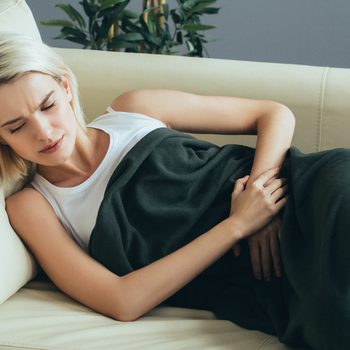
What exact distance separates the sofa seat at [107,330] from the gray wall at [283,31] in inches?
67.8

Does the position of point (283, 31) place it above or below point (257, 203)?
below

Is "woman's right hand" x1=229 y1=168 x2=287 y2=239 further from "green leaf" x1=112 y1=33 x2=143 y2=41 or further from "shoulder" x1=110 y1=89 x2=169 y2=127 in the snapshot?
"green leaf" x1=112 y1=33 x2=143 y2=41

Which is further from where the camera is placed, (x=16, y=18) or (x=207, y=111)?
(x=16, y=18)

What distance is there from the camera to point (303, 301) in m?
1.50

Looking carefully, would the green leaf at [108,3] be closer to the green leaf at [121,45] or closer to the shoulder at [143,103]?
the green leaf at [121,45]

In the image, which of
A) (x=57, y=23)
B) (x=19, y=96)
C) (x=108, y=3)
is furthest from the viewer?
(x=57, y=23)

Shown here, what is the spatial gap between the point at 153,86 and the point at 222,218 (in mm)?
497

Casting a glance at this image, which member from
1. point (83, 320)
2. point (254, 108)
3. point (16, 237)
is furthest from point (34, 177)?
point (254, 108)

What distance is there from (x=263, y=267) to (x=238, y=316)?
0.12 metres

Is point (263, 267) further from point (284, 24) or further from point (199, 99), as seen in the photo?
point (284, 24)

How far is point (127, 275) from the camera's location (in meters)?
1.71

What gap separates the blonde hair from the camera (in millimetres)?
1712

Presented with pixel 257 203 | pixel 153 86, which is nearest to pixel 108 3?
pixel 153 86

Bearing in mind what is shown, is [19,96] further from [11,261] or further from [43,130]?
[11,261]
